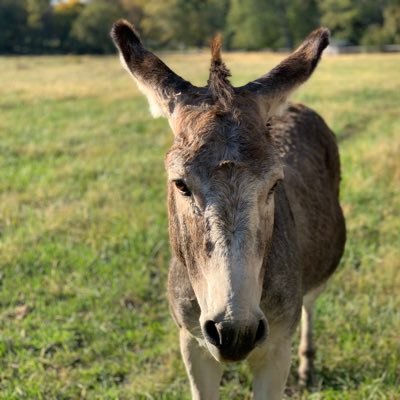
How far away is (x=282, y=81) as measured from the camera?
279cm

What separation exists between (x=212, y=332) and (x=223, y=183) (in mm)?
601

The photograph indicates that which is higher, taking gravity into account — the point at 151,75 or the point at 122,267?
the point at 151,75

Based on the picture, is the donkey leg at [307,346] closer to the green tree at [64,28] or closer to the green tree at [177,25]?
the green tree at [177,25]

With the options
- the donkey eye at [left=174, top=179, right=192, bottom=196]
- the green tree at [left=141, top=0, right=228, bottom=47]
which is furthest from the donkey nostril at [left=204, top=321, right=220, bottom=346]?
the green tree at [left=141, top=0, right=228, bottom=47]

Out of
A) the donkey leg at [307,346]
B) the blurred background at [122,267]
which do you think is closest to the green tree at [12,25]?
the blurred background at [122,267]

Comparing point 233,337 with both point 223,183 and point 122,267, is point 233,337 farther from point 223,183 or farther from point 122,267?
point 122,267

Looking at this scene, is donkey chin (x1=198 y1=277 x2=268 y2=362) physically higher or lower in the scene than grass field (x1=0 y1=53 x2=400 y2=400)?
higher

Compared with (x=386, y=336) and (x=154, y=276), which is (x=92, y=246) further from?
(x=386, y=336)

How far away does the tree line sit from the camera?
219 ft

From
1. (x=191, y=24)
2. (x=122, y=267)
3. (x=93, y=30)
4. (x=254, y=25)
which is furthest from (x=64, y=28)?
(x=122, y=267)

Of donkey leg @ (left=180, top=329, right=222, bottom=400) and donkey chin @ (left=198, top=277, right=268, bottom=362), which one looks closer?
donkey chin @ (left=198, top=277, right=268, bottom=362)

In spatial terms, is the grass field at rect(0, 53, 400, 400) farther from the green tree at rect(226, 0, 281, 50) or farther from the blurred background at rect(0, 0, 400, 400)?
the green tree at rect(226, 0, 281, 50)

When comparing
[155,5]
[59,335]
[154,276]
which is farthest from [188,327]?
[155,5]

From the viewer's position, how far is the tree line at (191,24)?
66750 millimetres
